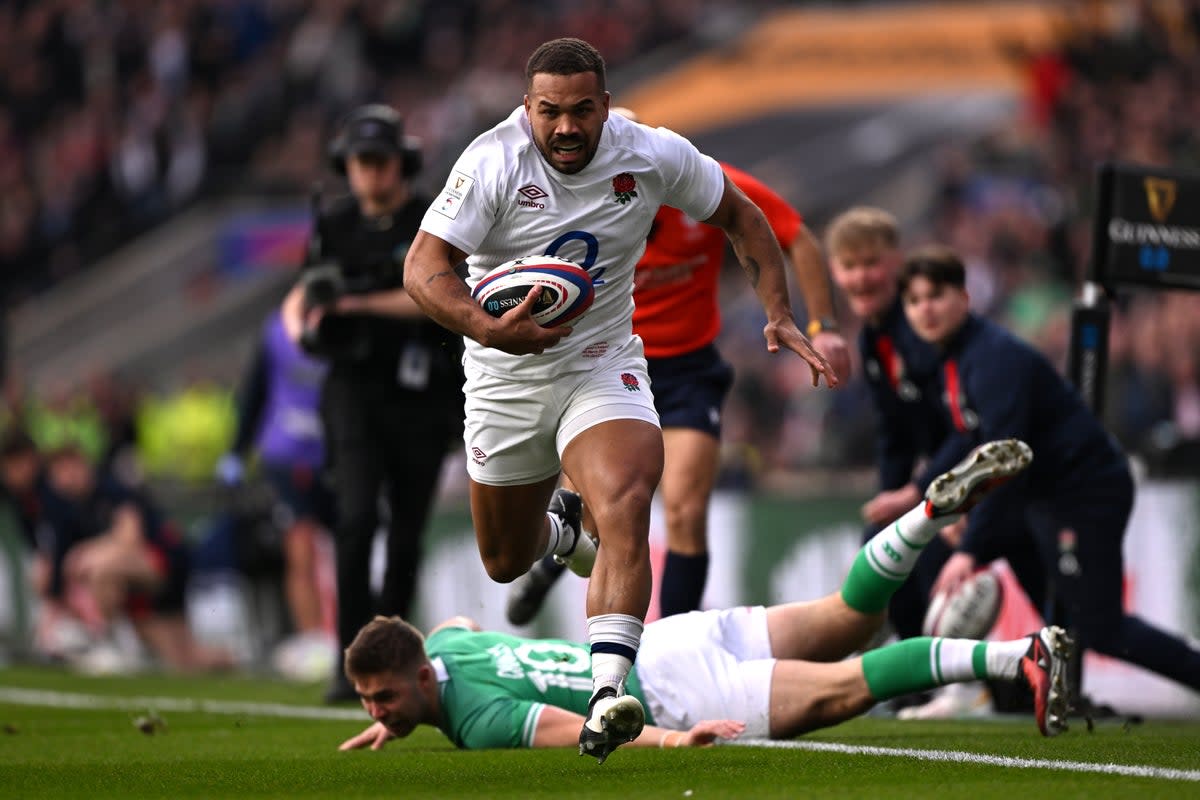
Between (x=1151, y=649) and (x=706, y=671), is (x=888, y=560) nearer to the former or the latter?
(x=706, y=671)

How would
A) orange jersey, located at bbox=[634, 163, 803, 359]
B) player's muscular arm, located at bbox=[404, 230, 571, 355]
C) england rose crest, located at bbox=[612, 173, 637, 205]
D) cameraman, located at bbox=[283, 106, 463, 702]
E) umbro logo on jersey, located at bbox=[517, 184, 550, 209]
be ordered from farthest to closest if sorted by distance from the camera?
cameraman, located at bbox=[283, 106, 463, 702] < orange jersey, located at bbox=[634, 163, 803, 359] < england rose crest, located at bbox=[612, 173, 637, 205] < umbro logo on jersey, located at bbox=[517, 184, 550, 209] < player's muscular arm, located at bbox=[404, 230, 571, 355]

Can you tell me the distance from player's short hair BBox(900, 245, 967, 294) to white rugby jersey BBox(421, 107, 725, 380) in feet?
5.48

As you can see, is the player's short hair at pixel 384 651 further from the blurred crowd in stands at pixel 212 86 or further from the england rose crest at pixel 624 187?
the blurred crowd in stands at pixel 212 86

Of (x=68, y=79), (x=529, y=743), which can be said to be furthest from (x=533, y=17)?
(x=529, y=743)

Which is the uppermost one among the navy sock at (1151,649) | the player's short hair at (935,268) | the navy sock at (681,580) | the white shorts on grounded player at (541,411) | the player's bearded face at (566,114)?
the player's bearded face at (566,114)

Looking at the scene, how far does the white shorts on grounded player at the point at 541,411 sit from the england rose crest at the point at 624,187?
52 cm

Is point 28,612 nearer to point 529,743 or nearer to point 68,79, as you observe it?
point 529,743

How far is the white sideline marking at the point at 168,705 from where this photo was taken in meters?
9.29

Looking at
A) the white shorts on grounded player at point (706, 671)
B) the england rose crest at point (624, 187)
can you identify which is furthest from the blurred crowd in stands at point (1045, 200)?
the england rose crest at point (624, 187)

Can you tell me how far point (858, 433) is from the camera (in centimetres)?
1500

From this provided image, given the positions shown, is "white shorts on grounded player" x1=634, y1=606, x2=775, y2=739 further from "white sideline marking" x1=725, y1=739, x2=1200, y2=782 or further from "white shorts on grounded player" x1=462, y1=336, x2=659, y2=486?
"white shorts on grounded player" x1=462, y1=336, x2=659, y2=486

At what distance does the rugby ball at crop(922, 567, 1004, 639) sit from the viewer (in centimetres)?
816

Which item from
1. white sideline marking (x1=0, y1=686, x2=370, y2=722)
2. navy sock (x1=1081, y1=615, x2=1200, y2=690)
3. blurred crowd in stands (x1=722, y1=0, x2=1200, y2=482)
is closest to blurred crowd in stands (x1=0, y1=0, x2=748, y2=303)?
blurred crowd in stands (x1=722, y1=0, x2=1200, y2=482)

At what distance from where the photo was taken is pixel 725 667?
688 cm
